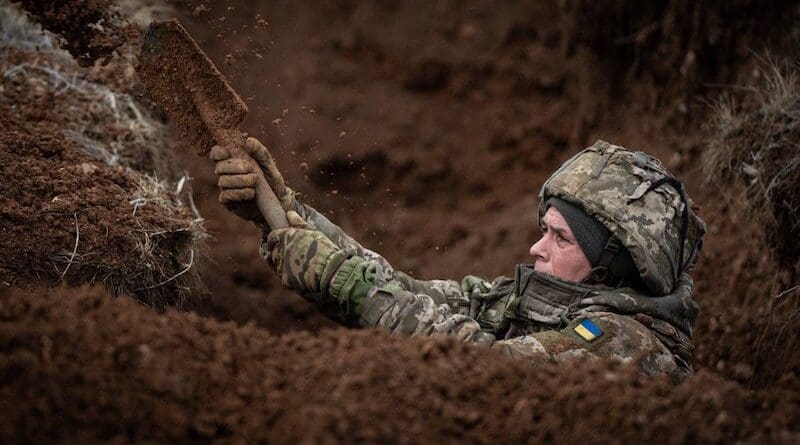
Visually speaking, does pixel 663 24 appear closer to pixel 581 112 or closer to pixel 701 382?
pixel 581 112

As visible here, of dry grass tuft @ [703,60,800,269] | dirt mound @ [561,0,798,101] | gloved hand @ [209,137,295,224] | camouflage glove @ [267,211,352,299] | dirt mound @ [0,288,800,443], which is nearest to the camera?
dirt mound @ [0,288,800,443]

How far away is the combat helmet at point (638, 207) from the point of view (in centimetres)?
313

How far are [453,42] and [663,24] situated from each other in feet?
6.62

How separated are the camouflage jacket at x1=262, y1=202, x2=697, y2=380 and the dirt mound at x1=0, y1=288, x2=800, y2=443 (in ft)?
1.11

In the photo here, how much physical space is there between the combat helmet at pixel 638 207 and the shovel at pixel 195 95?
121 cm

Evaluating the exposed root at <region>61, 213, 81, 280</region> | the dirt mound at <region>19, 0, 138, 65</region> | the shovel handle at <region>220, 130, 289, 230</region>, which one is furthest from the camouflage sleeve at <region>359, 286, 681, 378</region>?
the dirt mound at <region>19, 0, 138, 65</region>

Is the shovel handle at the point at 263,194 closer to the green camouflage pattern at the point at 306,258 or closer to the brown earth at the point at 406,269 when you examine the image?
the green camouflage pattern at the point at 306,258

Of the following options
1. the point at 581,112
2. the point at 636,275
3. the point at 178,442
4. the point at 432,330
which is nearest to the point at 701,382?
the point at 636,275

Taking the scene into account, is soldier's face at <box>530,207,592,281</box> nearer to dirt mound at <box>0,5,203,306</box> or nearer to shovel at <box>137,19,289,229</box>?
shovel at <box>137,19,289,229</box>

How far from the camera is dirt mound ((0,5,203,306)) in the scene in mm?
3146

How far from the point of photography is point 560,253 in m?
3.26

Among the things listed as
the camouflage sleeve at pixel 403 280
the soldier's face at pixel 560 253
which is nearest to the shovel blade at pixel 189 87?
the camouflage sleeve at pixel 403 280

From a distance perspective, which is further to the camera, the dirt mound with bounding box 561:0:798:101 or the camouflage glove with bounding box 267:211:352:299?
the dirt mound with bounding box 561:0:798:101

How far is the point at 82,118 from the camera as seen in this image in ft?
13.6
